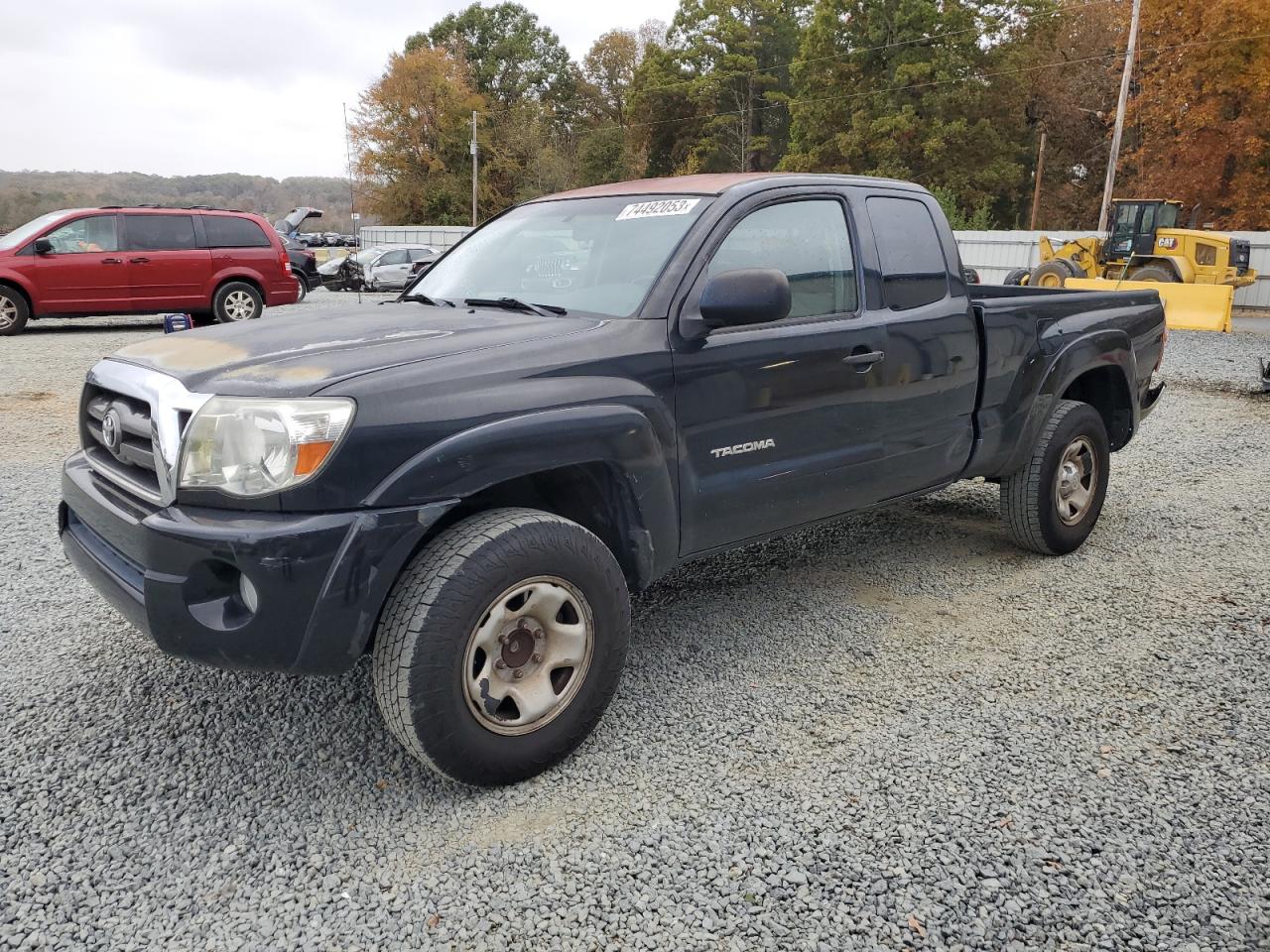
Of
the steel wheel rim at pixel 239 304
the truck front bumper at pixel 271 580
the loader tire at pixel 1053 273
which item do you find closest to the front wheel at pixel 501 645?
the truck front bumper at pixel 271 580

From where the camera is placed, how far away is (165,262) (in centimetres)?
1441

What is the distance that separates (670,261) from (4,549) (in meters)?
3.84

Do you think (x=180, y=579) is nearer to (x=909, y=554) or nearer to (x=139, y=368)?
(x=139, y=368)

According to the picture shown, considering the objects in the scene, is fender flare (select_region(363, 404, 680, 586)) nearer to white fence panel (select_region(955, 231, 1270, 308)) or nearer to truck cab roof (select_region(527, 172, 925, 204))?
truck cab roof (select_region(527, 172, 925, 204))

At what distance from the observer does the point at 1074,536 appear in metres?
5.03

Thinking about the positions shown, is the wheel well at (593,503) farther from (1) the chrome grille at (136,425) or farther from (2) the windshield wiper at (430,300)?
(2) the windshield wiper at (430,300)

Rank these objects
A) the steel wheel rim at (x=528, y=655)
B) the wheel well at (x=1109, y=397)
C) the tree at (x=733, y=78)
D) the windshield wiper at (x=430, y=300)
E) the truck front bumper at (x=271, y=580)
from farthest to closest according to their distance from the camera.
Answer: the tree at (x=733, y=78) < the wheel well at (x=1109, y=397) < the windshield wiper at (x=430, y=300) < the steel wheel rim at (x=528, y=655) < the truck front bumper at (x=271, y=580)

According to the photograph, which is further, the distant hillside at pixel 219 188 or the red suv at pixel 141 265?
the distant hillside at pixel 219 188

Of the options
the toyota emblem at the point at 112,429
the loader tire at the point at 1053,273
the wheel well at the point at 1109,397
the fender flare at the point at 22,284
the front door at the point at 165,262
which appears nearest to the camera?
the toyota emblem at the point at 112,429

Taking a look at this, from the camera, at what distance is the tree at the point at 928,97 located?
1676 inches

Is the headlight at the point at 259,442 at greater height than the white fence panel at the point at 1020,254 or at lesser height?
lesser

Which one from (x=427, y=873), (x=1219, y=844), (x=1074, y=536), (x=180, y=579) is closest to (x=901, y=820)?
(x=1219, y=844)

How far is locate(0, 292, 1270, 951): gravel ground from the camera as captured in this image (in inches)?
92.3

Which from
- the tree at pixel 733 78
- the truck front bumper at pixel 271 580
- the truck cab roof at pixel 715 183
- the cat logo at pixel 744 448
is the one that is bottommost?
the truck front bumper at pixel 271 580
